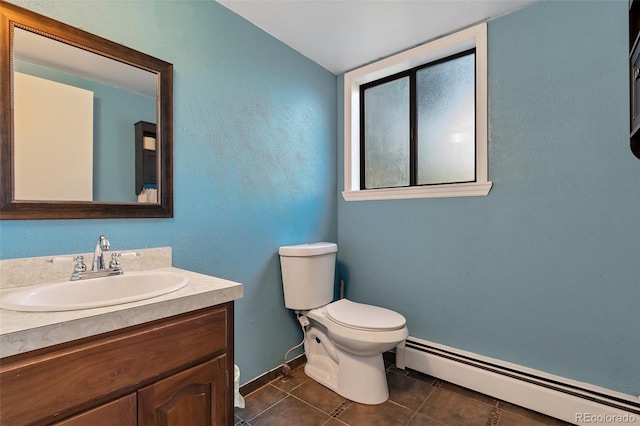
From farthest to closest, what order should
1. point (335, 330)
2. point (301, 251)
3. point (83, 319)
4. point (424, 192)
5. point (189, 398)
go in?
point (424, 192) < point (301, 251) < point (335, 330) < point (189, 398) < point (83, 319)

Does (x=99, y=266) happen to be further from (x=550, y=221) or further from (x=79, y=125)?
(x=550, y=221)

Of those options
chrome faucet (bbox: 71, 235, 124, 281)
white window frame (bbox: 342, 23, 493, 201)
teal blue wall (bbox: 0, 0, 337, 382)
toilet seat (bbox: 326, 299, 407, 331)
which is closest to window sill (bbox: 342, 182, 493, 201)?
white window frame (bbox: 342, 23, 493, 201)

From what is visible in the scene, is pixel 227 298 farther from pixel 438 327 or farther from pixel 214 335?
pixel 438 327

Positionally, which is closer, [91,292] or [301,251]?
[91,292]

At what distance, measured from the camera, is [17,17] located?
1017mm

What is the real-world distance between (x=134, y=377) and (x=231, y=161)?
1128mm

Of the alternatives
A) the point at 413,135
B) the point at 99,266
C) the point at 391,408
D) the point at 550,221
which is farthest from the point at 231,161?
the point at 550,221

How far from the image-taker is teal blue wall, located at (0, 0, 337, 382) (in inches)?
47.9

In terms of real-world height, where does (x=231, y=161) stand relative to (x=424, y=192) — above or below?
above

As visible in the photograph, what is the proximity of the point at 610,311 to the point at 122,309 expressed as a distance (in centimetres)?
204

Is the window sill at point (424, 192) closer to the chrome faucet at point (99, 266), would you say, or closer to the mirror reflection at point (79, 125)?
the mirror reflection at point (79, 125)

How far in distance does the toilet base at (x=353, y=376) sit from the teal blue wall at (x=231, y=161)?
29cm

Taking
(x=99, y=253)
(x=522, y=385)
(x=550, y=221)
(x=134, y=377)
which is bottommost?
(x=522, y=385)

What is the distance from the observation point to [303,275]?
6.19ft
